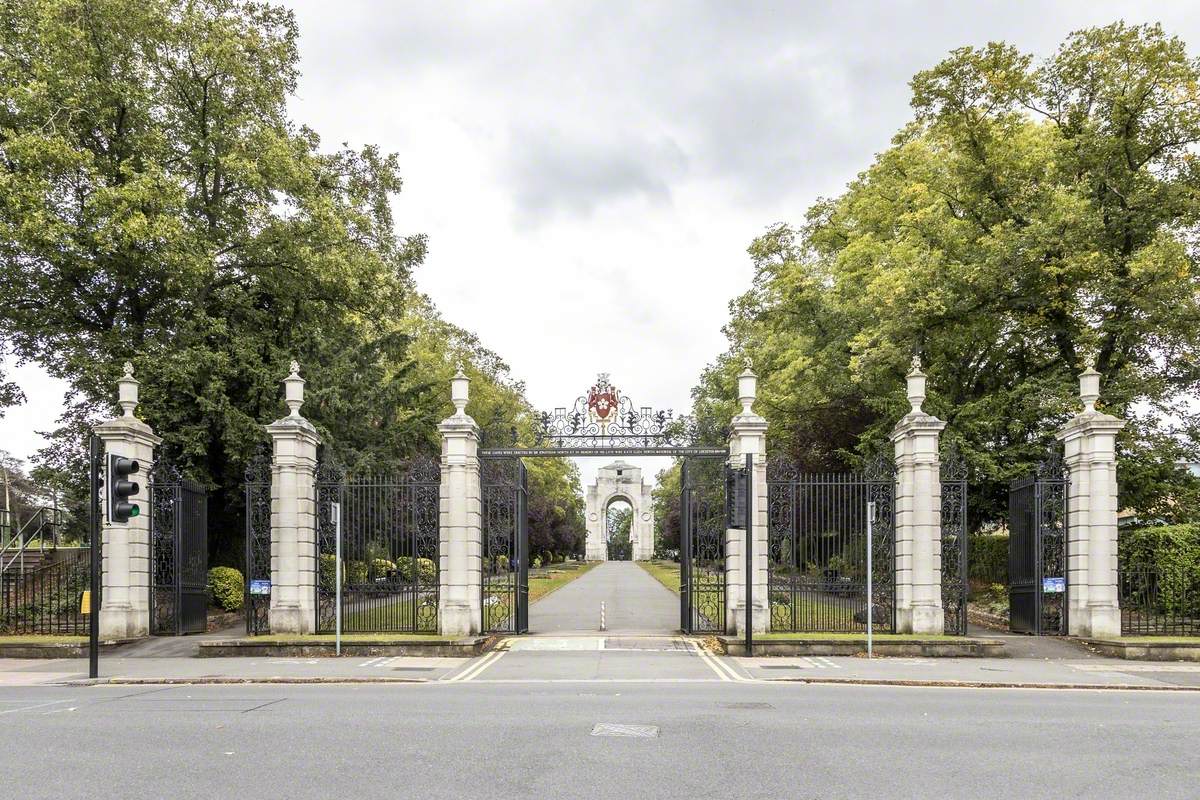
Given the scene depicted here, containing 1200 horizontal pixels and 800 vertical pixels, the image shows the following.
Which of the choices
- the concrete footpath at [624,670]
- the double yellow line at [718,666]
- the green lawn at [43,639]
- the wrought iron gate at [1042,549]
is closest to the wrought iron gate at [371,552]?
the concrete footpath at [624,670]

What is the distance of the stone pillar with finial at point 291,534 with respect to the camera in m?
17.8

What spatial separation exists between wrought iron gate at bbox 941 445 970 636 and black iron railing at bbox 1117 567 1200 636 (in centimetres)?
304

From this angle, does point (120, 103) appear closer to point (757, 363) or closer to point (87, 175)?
point (87, 175)

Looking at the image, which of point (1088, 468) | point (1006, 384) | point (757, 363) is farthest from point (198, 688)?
point (757, 363)

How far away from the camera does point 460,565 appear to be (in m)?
17.8

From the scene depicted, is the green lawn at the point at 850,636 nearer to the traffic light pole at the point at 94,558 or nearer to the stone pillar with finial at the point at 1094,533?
the stone pillar with finial at the point at 1094,533

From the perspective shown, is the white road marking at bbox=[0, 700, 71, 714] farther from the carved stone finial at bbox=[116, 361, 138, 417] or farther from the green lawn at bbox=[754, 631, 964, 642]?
the green lawn at bbox=[754, 631, 964, 642]

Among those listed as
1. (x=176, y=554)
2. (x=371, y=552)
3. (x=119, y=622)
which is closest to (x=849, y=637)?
(x=371, y=552)

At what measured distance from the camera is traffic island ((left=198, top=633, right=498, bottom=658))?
16375 millimetres

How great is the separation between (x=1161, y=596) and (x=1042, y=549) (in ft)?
8.68

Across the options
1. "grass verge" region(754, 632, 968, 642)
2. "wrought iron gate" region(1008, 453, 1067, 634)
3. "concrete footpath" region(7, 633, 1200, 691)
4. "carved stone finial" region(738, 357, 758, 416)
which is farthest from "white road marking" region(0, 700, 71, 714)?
"wrought iron gate" region(1008, 453, 1067, 634)

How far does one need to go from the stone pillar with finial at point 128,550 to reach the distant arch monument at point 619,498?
9113cm

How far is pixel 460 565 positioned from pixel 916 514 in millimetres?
8468

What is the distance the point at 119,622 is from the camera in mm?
17719
